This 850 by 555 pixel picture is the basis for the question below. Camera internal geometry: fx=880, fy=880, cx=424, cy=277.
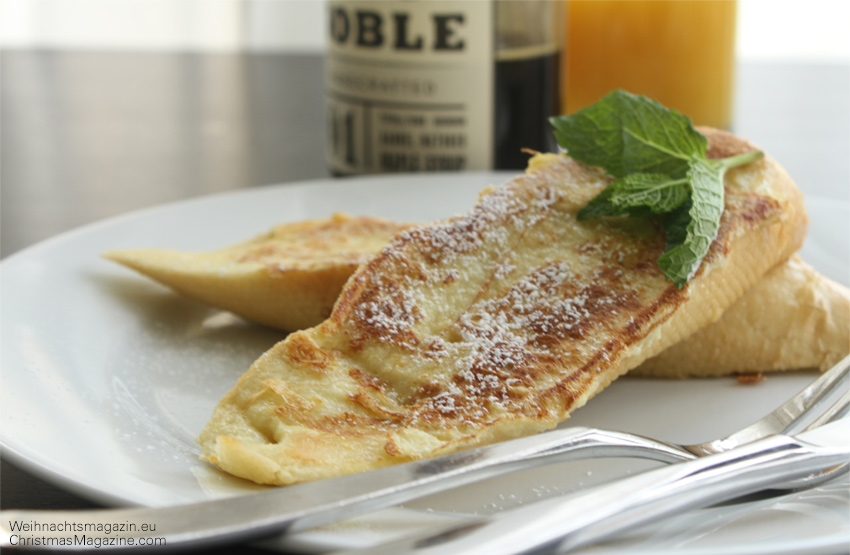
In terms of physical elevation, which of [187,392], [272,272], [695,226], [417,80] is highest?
[417,80]

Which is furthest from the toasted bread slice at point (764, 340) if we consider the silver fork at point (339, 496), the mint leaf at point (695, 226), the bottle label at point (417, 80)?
the bottle label at point (417, 80)

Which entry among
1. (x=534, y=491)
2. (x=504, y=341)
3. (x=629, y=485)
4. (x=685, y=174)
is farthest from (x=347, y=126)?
(x=629, y=485)

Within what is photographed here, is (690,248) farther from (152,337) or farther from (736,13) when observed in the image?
(736,13)

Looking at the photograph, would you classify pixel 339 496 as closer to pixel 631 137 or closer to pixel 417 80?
pixel 631 137

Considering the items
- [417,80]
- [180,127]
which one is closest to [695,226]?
[417,80]

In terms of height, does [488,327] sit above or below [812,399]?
above

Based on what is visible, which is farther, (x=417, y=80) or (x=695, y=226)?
(x=417, y=80)
